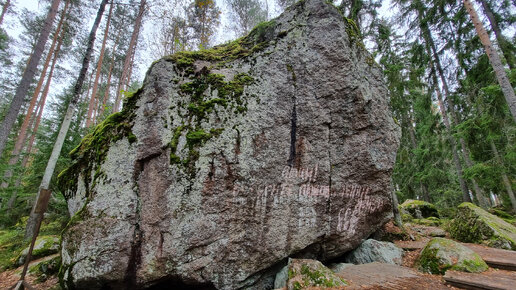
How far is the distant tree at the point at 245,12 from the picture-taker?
15.6 metres

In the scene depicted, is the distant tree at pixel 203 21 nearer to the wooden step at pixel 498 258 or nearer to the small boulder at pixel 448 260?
the small boulder at pixel 448 260

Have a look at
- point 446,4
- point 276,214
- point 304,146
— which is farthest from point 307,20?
point 446,4

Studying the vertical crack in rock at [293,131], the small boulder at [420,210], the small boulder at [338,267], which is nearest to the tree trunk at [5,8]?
the vertical crack in rock at [293,131]

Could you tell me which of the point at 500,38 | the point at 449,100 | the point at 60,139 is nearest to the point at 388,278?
the point at 60,139

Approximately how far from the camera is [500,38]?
10.1 meters

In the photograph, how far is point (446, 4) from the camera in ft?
39.6

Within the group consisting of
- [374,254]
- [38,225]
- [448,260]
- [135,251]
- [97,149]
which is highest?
[97,149]

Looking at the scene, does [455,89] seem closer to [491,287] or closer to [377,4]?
[377,4]

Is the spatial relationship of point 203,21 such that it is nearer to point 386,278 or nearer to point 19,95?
point 19,95

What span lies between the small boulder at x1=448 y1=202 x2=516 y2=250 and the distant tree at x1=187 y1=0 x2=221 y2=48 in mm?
14820

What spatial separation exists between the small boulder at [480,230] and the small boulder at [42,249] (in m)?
12.5

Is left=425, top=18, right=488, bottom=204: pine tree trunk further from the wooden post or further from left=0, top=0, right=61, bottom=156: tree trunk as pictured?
left=0, top=0, right=61, bottom=156: tree trunk

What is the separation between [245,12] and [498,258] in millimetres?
17389

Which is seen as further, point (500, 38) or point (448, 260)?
point (500, 38)
